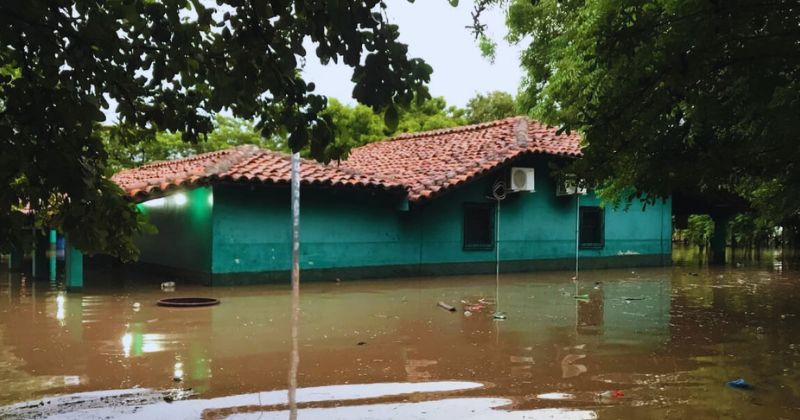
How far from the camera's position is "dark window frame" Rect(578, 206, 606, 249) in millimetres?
18750

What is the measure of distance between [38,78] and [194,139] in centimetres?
124

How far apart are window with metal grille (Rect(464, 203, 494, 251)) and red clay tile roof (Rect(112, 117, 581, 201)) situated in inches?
54.4

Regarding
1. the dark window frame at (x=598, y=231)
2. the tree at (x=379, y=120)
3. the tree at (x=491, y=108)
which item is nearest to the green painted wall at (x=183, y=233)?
the tree at (x=379, y=120)

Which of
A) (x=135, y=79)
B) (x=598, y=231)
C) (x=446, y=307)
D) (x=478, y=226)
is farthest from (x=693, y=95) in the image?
(x=598, y=231)

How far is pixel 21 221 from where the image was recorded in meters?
3.03

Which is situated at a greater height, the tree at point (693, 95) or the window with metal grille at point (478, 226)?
the tree at point (693, 95)

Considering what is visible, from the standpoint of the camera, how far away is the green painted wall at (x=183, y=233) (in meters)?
13.6

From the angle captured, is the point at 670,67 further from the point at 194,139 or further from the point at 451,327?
the point at 451,327

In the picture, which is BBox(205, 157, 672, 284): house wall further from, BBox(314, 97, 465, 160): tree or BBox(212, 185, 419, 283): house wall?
BBox(314, 97, 465, 160): tree

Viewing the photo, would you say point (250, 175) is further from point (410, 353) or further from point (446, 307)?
point (410, 353)

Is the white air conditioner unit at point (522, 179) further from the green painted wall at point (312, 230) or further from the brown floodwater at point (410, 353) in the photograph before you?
the brown floodwater at point (410, 353)

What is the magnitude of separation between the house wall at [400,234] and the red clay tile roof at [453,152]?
68 centimetres

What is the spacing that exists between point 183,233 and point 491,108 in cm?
2161

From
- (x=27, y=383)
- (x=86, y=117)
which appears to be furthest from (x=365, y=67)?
(x=27, y=383)
